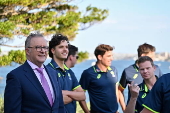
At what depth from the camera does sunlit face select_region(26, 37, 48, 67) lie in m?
3.18

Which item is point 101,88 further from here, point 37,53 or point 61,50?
point 37,53

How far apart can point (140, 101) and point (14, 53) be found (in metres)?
8.97

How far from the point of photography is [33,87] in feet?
10.1

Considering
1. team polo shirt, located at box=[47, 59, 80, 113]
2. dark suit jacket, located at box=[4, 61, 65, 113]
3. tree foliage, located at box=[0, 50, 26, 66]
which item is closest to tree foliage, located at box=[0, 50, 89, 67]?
tree foliage, located at box=[0, 50, 26, 66]

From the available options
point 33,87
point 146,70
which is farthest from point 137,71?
point 33,87

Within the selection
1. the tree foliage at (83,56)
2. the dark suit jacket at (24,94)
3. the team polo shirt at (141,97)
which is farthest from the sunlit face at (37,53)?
the tree foliage at (83,56)

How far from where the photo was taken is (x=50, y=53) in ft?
14.8

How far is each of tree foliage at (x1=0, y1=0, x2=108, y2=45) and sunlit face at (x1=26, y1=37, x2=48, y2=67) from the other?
9507 mm

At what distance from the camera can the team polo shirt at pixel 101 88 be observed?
5820 millimetres

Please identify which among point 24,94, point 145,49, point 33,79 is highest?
point 145,49

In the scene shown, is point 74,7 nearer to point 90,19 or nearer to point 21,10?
point 90,19

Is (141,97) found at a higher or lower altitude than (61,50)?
lower

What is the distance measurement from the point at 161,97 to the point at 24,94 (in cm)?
117

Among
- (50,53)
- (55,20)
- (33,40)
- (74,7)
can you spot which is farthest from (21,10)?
(33,40)
